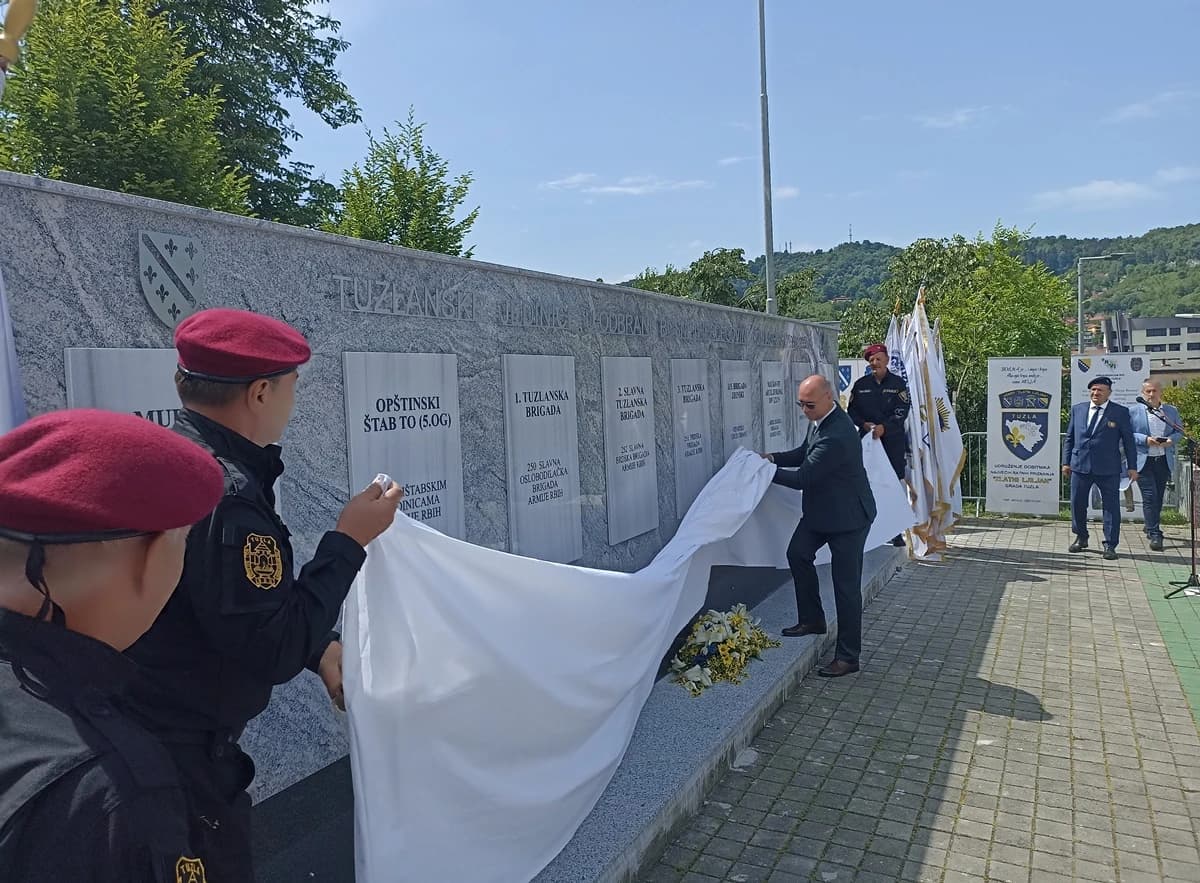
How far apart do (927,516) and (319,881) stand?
27.7 feet

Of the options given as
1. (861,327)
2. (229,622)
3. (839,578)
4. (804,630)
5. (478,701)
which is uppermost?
(861,327)

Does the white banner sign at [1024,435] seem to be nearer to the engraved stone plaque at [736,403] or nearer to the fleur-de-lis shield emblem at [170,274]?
the engraved stone plaque at [736,403]

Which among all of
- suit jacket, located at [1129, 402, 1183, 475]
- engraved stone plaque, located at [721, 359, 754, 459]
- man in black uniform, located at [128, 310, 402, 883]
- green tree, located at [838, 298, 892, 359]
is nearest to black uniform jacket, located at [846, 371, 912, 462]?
engraved stone plaque, located at [721, 359, 754, 459]

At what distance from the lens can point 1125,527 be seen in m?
11.6

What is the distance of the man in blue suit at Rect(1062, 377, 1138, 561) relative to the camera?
958 cm

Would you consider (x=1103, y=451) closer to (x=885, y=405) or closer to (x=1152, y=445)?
(x=1152, y=445)

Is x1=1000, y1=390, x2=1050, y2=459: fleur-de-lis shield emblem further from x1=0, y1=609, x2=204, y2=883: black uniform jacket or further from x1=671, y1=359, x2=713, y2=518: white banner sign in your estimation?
x1=0, y1=609, x2=204, y2=883: black uniform jacket

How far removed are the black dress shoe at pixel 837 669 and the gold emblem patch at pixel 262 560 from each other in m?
4.79

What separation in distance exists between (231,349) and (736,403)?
19.7 feet

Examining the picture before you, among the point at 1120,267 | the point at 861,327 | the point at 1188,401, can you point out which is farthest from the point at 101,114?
the point at 1120,267

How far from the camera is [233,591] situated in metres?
1.66

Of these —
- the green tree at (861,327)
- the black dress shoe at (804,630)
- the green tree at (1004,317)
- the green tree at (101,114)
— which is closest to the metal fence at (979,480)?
the green tree at (1004,317)

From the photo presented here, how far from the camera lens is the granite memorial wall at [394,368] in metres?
2.44

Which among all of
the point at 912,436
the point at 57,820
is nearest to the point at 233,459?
the point at 57,820
